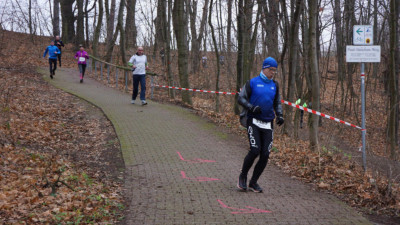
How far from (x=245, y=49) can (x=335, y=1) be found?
27.2 feet

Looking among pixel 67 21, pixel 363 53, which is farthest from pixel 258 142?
pixel 67 21

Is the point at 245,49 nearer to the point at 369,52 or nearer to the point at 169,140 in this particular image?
the point at 169,140

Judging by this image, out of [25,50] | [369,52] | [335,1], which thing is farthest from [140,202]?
[25,50]

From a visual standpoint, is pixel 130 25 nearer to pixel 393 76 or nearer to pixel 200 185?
pixel 393 76

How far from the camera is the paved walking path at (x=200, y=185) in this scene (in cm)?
550

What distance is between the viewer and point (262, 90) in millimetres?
6363

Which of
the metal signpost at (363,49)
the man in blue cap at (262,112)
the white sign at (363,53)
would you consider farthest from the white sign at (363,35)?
the man in blue cap at (262,112)

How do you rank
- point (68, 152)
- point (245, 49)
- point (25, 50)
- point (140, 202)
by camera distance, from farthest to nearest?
point (25, 50) → point (245, 49) → point (68, 152) → point (140, 202)

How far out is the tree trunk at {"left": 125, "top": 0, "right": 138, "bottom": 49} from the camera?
29567 millimetres

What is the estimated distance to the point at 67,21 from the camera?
36.4 metres

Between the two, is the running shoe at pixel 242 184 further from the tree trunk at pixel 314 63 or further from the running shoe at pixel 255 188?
the tree trunk at pixel 314 63

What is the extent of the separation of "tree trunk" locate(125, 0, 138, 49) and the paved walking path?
18.5 meters

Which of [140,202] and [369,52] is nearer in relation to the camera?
[140,202]

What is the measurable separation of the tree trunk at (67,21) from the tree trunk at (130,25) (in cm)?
620
